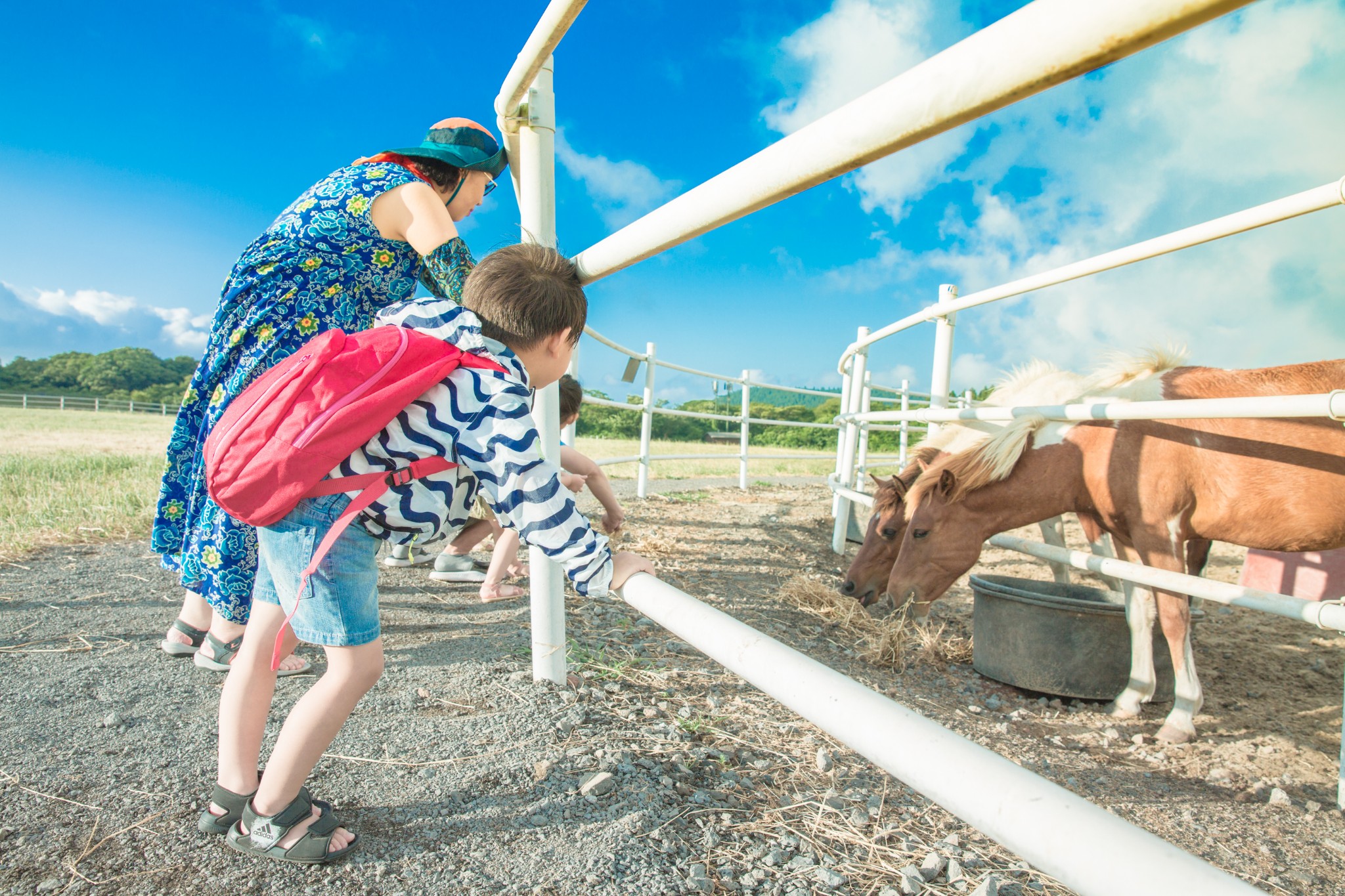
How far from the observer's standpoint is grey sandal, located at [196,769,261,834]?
1.18 metres

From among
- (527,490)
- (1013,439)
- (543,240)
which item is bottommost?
(527,490)

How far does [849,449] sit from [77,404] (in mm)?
49717

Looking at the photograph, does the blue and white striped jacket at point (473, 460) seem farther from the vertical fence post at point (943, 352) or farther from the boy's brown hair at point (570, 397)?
the vertical fence post at point (943, 352)

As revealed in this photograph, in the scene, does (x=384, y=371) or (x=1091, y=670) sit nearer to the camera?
(x=384, y=371)

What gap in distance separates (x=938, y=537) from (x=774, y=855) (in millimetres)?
2146

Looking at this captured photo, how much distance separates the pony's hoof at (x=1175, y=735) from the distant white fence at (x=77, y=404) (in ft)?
150

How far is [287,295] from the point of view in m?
1.52

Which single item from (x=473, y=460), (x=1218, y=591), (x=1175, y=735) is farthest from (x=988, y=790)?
(x=1175, y=735)

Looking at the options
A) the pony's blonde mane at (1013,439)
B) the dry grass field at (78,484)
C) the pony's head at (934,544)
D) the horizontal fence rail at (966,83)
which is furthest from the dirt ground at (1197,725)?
the horizontal fence rail at (966,83)

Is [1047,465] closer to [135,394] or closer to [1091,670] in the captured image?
[1091,670]

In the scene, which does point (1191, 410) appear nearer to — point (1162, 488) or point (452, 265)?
point (1162, 488)

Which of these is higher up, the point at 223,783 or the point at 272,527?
the point at 272,527

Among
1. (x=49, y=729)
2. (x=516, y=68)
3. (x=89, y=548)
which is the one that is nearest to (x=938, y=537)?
(x=516, y=68)

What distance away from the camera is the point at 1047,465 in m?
2.88
